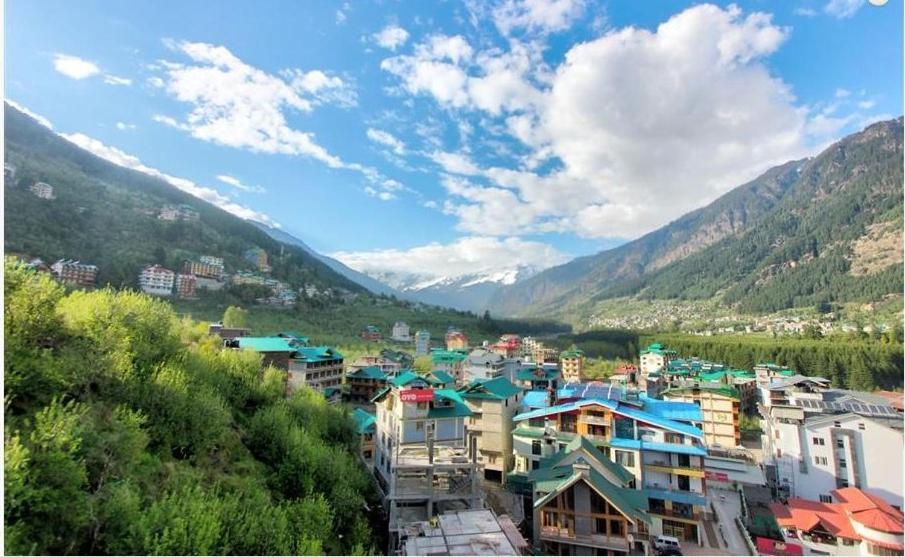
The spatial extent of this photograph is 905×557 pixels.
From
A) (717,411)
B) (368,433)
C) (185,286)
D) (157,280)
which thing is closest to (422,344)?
(185,286)

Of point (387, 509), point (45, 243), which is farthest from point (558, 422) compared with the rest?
point (45, 243)

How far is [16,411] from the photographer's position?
602 cm

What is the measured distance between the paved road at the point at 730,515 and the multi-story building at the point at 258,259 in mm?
65544

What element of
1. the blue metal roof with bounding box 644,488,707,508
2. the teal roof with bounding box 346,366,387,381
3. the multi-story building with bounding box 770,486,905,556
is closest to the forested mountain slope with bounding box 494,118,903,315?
the multi-story building with bounding box 770,486,905,556

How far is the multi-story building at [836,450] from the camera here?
1593cm

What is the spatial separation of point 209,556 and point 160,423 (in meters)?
3.36

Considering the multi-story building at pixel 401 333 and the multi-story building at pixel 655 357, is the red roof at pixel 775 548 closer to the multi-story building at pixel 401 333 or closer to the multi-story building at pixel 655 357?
the multi-story building at pixel 655 357

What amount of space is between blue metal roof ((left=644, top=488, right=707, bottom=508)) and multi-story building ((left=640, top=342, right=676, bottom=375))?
34.7 meters

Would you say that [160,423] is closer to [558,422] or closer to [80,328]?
[80,328]

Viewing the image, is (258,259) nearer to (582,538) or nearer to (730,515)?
(582,538)

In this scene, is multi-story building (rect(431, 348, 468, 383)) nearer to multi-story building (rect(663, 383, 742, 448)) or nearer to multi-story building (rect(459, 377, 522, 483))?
multi-story building (rect(459, 377, 522, 483))

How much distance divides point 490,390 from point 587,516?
662 cm

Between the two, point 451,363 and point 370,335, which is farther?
point 370,335

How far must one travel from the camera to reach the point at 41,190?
45.6 metres
